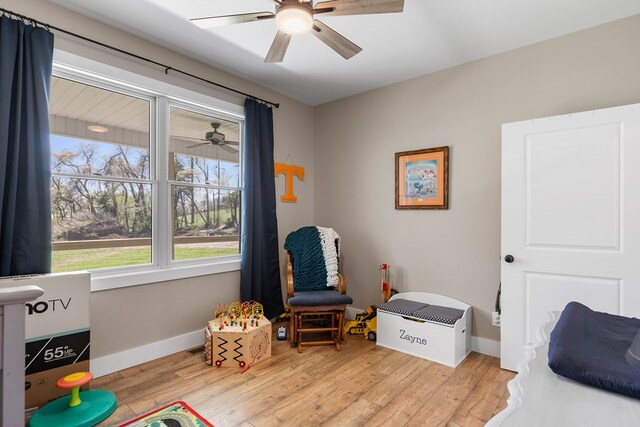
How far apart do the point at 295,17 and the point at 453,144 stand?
6.21ft

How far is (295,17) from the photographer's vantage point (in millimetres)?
1758

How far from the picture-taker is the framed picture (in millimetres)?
3057

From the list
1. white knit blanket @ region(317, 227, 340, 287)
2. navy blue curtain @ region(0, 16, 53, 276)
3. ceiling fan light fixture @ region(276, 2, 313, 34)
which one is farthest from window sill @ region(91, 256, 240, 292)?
ceiling fan light fixture @ region(276, 2, 313, 34)

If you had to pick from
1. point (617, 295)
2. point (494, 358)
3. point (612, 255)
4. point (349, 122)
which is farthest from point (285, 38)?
point (494, 358)

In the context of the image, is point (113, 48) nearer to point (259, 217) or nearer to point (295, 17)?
point (295, 17)

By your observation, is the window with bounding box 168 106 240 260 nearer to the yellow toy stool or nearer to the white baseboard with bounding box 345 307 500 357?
the yellow toy stool

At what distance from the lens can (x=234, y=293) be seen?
3270 millimetres

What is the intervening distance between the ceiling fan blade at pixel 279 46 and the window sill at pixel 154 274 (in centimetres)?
185

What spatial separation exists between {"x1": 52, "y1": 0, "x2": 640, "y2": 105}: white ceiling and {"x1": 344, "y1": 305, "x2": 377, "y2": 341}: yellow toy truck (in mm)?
2350

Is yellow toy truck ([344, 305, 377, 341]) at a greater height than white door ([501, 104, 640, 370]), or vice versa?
white door ([501, 104, 640, 370])

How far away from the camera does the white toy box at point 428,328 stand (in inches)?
104

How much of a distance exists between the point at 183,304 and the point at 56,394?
102 cm

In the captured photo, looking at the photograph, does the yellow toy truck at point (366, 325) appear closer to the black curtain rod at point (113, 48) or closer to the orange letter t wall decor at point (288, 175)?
the orange letter t wall decor at point (288, 175)

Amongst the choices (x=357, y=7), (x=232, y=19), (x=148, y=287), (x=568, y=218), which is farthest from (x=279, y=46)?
(x=568, y=218)
